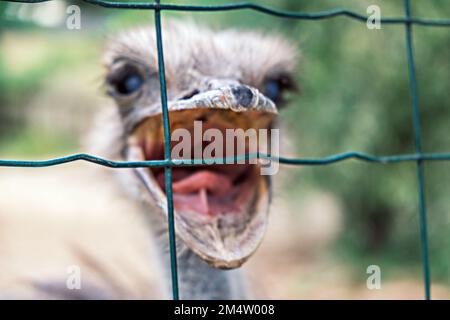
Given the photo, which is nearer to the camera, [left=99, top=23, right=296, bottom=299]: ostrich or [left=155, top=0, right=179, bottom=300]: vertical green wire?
[left=155, top=0, right=179, bottom=300]: vertical green wire

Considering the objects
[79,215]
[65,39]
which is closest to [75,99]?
[65,39]

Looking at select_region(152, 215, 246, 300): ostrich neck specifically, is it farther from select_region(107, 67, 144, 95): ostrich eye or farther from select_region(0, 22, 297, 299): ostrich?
select_region(107, 67, 144, 95): ostrich eye

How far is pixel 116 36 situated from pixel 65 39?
5.66m

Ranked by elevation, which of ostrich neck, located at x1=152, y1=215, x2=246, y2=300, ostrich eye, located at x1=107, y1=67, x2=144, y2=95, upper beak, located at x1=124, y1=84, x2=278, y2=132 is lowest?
ostrich neck, located at x1=152, y1=215, x2=246, y2=300

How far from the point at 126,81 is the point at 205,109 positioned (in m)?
0.44

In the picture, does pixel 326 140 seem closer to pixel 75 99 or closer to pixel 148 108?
pixel 148 108

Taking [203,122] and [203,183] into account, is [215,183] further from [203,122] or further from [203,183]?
[203,122]

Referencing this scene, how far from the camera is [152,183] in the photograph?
151 centimetres

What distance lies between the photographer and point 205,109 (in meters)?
1.36

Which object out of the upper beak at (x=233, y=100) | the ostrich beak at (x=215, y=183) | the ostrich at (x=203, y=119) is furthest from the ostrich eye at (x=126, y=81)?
the upper beak at (x=233, y=100)

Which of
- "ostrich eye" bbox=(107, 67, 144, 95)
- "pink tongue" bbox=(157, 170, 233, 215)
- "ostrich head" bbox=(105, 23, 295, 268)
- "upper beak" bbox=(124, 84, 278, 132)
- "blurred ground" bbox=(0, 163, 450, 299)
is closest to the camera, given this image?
"upper beak" bbox=(124, 84, 278, 132)

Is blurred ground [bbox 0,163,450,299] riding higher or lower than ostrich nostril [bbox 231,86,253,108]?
lower

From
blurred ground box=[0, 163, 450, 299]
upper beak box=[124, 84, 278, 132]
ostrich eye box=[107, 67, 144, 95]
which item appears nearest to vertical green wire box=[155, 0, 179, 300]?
upper beak box=[124, 84, 278, 132]

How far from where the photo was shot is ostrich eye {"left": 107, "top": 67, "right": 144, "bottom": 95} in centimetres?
171
